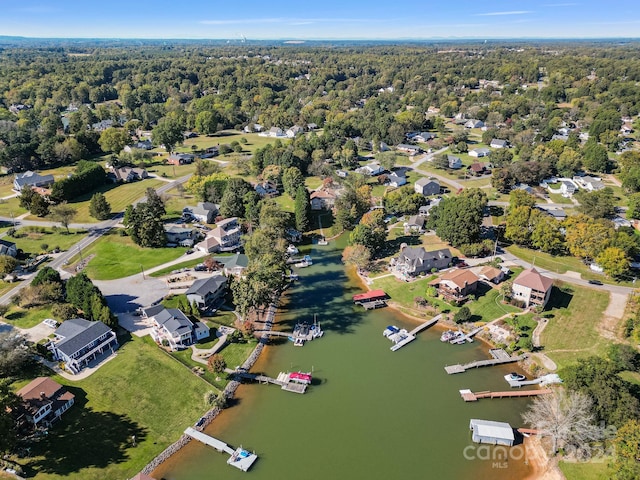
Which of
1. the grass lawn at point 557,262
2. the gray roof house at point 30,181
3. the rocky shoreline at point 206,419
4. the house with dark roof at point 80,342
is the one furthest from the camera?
the gray roof house at point 30,181

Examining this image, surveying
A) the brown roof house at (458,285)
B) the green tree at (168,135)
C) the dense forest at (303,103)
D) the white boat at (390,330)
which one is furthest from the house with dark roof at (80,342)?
the green tree at (168,135)

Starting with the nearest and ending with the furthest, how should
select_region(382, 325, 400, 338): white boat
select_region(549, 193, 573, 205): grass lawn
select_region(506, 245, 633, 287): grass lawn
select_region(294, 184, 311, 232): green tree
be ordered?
select_region(382, 325, 400, 338): white boat, select_region(506, 245, 633, 287): grass lawn, select_region(294, 184, 311, 232): green tree, select_region(549, 193, 573, 205): grass lawn

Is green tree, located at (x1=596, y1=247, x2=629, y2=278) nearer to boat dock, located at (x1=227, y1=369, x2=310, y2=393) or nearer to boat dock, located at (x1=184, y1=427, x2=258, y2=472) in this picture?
boat dock, located at (x1=227, y1=369, x2=310, y2=393)

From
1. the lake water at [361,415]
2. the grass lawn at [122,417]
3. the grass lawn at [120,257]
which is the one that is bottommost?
the lake water at [361,415]

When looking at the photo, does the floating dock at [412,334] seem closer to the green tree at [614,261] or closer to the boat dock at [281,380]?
the boat dock at [281,380]

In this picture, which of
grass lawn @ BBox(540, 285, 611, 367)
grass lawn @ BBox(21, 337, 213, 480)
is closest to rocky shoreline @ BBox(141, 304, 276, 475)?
grass lawn @ BBox(21, 337, 213, 480)

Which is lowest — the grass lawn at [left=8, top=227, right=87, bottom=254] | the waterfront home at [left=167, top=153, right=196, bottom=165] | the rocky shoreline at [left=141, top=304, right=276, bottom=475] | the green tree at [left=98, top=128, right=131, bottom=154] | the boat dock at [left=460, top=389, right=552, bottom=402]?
the boat dock at [left=460, top=389, right=552, bottom=402]

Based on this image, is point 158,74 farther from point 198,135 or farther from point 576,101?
point 576,101
